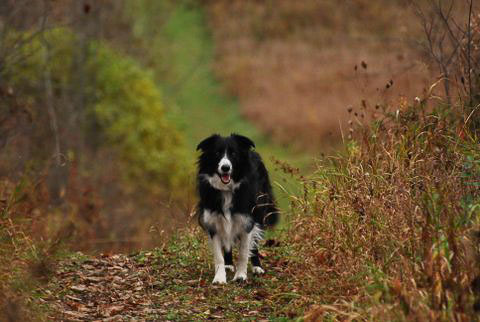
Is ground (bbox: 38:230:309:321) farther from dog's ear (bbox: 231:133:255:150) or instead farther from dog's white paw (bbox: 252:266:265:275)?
dog's ear (bbox: 231:133:255:150)

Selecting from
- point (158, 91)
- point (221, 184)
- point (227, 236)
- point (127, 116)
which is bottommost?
point (227, 236)

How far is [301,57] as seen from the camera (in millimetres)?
34750

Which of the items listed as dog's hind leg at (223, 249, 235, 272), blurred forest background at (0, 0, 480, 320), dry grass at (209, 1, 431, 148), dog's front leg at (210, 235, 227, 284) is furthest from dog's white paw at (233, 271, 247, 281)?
dry grass at (209, 1, 431, 148)

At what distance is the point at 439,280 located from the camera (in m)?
5.42

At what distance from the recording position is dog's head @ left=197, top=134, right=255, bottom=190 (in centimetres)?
798

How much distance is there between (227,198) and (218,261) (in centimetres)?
61

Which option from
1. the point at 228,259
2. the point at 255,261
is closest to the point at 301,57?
the point at 228,259

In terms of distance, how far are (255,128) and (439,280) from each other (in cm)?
2306

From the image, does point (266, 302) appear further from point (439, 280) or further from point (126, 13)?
point (126, 13)

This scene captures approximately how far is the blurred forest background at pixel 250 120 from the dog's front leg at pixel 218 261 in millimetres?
743

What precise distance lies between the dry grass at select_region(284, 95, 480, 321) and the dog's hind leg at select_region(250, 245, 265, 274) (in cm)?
44

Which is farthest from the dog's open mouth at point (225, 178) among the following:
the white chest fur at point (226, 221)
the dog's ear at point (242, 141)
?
the dog's ear at point (242, 141)

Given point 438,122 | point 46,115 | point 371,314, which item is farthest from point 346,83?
point 371,314

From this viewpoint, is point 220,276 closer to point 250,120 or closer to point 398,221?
point 398,221
